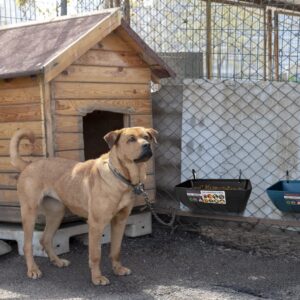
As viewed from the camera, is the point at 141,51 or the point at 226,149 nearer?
the point at 141,51

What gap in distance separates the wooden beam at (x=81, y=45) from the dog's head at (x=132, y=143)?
0.94 meters

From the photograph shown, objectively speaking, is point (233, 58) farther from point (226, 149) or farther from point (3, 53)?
point (3, 53)

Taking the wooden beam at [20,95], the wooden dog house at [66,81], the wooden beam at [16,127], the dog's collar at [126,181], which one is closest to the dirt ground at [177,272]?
the wooden dog house at [66,81]

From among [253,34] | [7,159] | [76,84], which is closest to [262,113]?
[253,34]

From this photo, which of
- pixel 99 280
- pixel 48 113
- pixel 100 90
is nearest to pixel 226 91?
pixel 100 90

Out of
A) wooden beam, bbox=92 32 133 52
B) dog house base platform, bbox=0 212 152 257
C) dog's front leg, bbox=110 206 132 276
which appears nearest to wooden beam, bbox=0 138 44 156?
dog house base platform, bbox=0 212 152 257

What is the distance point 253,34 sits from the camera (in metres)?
6.00

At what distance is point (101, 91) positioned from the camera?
5277mm

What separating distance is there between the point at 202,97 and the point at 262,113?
698 mm

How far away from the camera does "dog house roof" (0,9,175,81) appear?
4762mm

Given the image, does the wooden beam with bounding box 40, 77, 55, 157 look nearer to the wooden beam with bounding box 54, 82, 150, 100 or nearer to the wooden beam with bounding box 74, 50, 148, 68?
the wooden beam with bounding box 54, 82, 150, 100

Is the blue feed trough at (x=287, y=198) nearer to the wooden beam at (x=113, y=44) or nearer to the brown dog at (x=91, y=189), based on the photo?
the brown dog at (x=91, y=189)

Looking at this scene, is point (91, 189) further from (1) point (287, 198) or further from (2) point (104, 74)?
(1) point (287, 198)

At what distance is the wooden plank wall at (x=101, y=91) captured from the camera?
195 inches
